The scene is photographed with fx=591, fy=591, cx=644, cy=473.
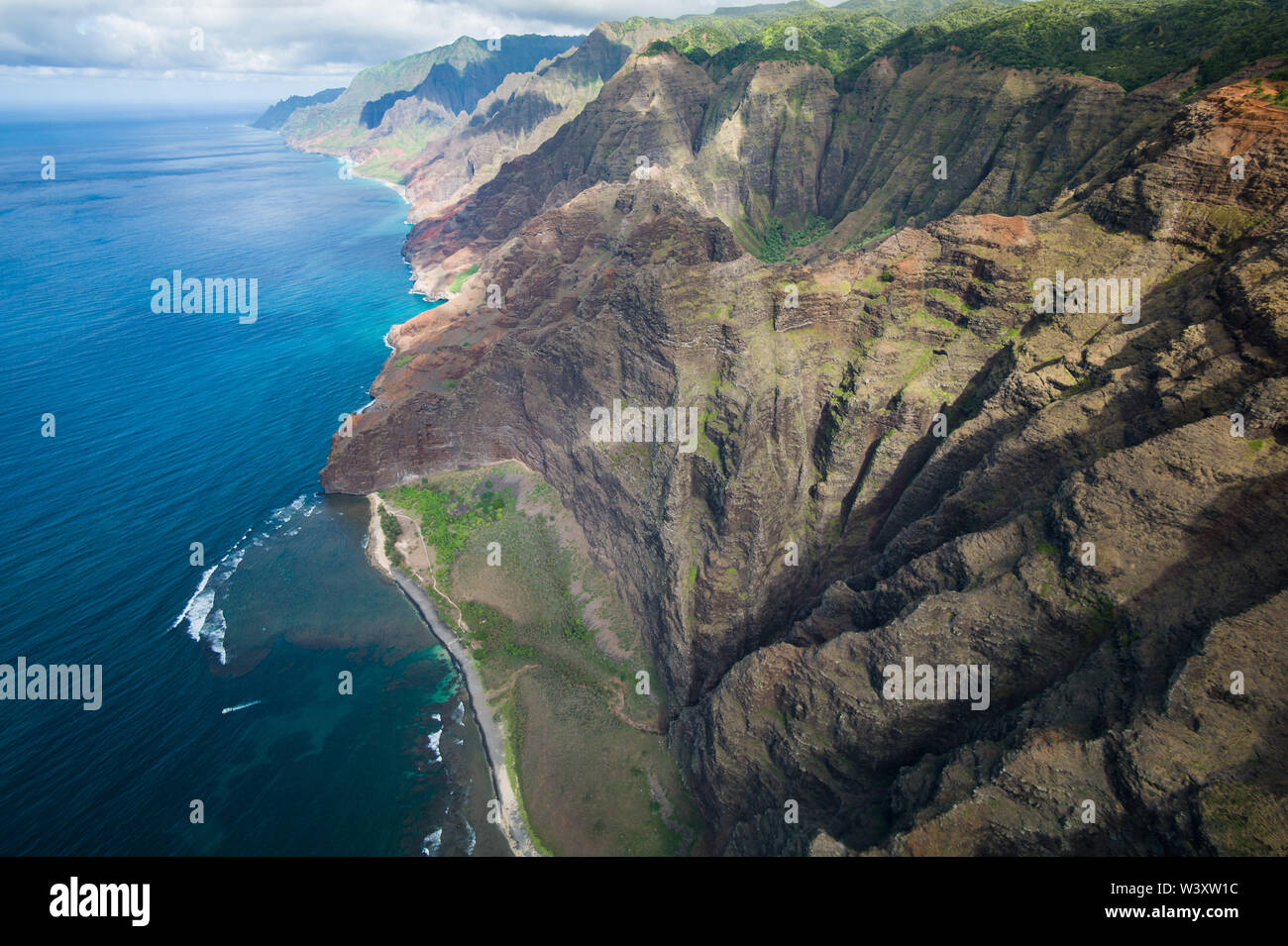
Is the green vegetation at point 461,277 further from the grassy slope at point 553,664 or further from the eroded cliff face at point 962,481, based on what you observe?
the grassy slope at point 553,664

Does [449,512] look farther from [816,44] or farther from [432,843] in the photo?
[816,44]

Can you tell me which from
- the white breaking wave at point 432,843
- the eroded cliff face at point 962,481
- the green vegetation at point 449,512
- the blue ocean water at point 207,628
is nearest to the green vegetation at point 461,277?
the blue ocean water at point 207,628

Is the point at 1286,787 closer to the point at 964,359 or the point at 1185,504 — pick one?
the point at 1185,504

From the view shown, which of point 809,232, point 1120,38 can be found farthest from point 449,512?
point 1120,38

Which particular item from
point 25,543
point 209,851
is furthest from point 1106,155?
point 25,543

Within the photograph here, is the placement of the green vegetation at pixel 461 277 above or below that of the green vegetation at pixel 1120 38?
below

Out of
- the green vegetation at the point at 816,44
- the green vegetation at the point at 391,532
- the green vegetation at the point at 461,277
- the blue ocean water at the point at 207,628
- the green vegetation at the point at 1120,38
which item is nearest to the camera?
the blue ocean water at the point at 207,628
